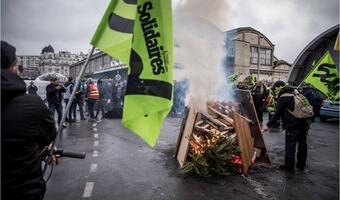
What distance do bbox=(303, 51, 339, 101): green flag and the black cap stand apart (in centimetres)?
814

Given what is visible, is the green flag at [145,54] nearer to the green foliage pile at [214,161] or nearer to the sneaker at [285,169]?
the green foliage pile at [214,161]

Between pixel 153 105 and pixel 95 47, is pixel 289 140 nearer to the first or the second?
pixel 153 105

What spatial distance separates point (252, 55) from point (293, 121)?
29729 millimetres

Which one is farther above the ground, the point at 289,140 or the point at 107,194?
the point at 289,140

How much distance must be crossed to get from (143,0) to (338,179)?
5.40 m

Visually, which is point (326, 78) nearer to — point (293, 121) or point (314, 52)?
point (293, 121)

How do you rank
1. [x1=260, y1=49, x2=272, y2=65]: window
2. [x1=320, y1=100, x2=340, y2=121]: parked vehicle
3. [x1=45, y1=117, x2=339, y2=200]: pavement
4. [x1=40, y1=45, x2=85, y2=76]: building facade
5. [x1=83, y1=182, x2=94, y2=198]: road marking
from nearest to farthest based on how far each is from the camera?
[x1=83, y1=182, x2=94, y2=198]: road marking → [x1=45, y1=117, x2=339, y2=200]: pavement → [x1=320, y1=100, x2=340, y2=121]: parked vehicle → [x1=260, y1=49, x2=272, y2=65]: window → [x1=40, y1=45, x2=85, y2=76]: building facade

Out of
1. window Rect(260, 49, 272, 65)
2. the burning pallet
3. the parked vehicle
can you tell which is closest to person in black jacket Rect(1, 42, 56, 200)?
the burning pallet

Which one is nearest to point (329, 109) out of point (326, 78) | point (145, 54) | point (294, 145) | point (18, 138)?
point (326, 78)

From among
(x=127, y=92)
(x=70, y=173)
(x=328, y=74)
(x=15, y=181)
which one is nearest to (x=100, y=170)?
(x=70, y=173)

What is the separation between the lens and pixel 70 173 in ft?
17.3

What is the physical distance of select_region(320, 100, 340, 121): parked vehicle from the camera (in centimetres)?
1424

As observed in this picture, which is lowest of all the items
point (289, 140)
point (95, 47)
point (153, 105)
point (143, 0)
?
point (289, 140)

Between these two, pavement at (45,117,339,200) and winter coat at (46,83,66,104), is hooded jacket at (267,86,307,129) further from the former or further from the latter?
winter coat at (46,83,66,104)
